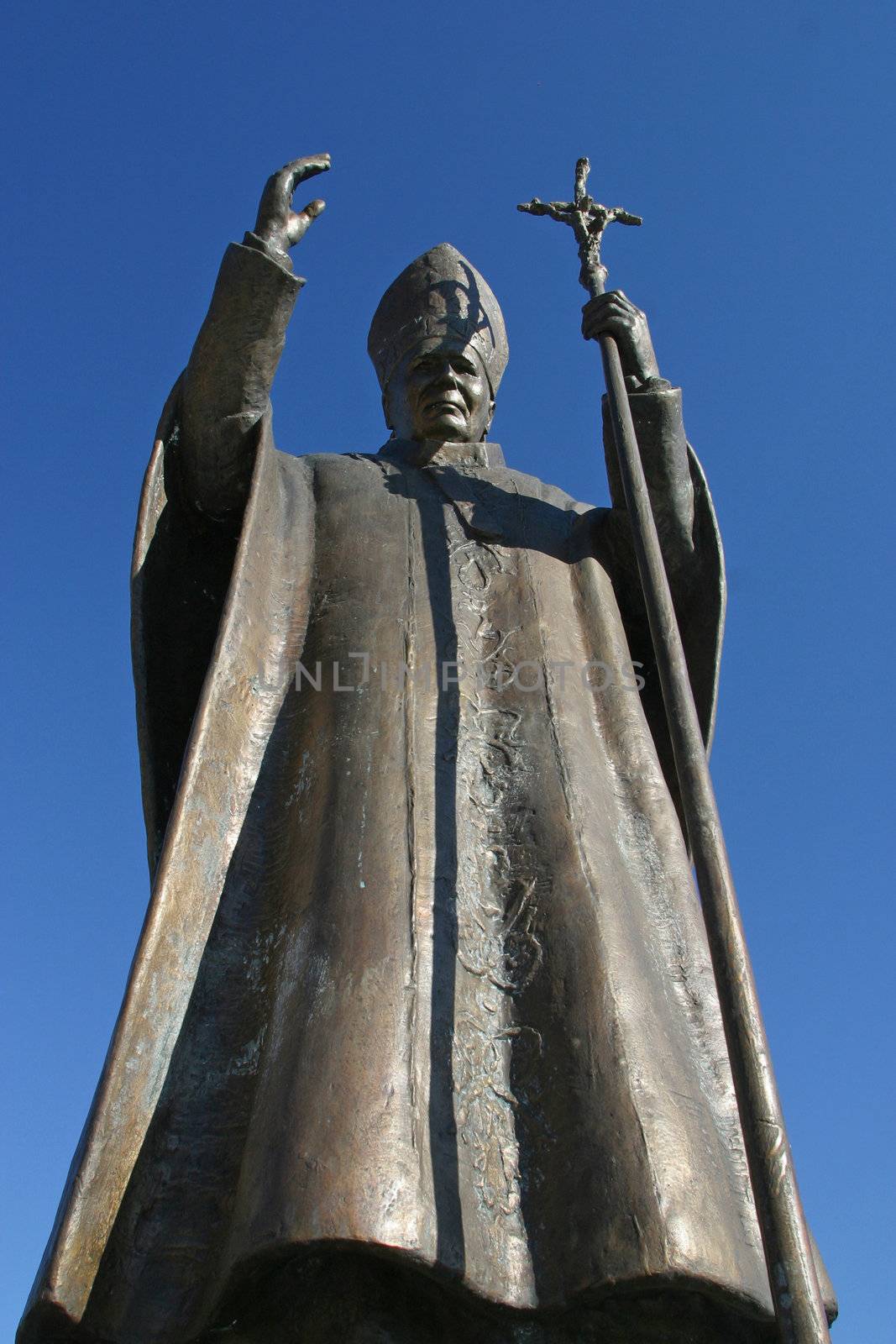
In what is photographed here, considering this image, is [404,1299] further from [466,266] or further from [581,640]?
[466,266]

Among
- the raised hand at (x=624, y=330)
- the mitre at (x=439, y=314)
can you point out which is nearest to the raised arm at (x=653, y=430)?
the raised hand at (x=624, y=330)

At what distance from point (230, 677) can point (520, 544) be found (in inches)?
54.7

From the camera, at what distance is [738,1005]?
3.11 metres

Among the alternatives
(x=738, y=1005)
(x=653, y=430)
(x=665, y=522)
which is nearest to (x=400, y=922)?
(x=738, y=1005)

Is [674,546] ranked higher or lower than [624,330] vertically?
lower

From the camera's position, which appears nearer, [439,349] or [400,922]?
[400,922]

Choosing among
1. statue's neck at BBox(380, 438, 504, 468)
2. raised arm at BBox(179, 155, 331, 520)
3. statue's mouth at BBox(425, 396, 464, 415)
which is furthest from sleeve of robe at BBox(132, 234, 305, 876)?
statue's mouth at BBox(425, 396, 464, 415)

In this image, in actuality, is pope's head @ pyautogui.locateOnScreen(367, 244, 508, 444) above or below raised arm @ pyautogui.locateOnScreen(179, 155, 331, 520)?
above

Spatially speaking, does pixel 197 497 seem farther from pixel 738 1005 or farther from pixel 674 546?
pixel 738 1005

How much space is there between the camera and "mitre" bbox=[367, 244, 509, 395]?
20.5 ft

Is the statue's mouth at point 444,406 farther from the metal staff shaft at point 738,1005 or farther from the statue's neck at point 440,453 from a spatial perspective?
the metal staff shaft at point 738,1005

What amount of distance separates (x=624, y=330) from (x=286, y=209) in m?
1.30

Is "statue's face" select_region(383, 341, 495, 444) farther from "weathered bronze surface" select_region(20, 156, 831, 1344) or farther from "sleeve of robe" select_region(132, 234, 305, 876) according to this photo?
"sleeve of robe" select_region(132, 234, 305, 876)

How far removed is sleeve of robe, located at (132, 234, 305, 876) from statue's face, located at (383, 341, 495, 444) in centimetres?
109
